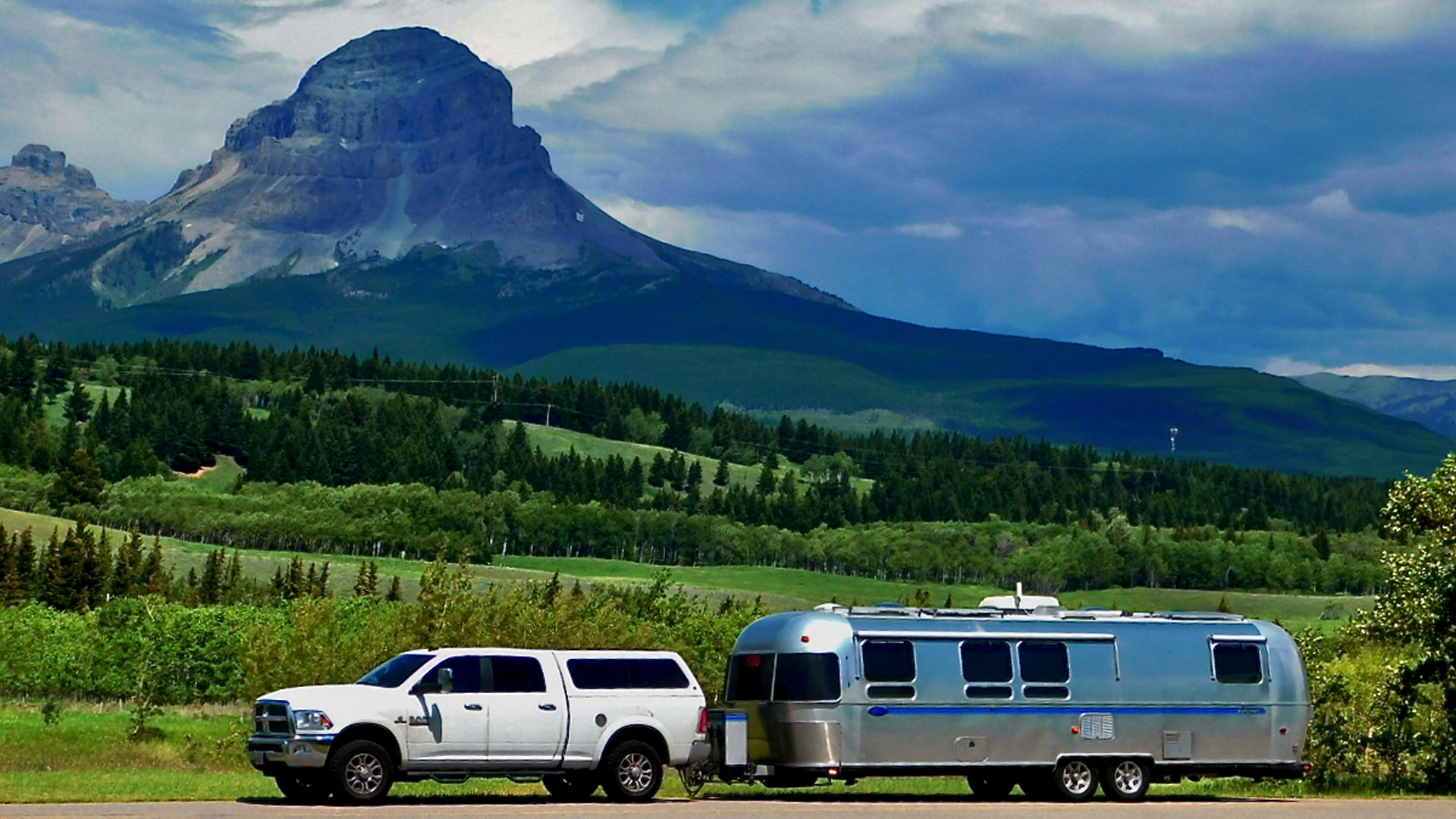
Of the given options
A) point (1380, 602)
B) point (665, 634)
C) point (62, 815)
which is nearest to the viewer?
point (62, 815)

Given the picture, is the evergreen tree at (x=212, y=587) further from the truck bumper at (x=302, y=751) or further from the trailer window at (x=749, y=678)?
the truck bumper at (x=302, y=751)

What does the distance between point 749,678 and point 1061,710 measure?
246 inches

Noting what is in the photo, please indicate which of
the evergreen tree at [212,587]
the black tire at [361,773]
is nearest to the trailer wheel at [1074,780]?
the black tire at [361,773]

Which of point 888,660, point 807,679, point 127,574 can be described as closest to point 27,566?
point 127,574

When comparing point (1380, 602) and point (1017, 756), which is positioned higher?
point (1380, 602)

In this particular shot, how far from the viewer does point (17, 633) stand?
12850cm

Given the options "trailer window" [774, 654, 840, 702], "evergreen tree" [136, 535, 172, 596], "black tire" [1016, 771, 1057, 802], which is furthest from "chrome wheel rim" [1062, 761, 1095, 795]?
"evergreen tree" [136, 535, 172, 596]

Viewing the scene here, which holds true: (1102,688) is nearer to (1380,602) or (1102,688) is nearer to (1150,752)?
(1150,752)

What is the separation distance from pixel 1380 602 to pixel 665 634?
5155 centimetres

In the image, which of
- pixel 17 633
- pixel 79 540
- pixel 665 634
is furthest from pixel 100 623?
pixel 665 634

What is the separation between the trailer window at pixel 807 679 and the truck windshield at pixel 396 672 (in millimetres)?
7016

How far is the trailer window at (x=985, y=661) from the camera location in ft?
119

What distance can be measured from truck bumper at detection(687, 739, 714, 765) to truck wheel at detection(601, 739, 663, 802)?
1.96 ft

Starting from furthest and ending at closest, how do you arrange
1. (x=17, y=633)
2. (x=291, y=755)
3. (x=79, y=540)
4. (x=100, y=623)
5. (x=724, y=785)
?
1. (x=79, y=540)
2. (x=100, y=623)
3. (x=17, y=633)
4. (x=724, y=785)
5. (x=291, y=755)
